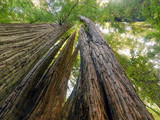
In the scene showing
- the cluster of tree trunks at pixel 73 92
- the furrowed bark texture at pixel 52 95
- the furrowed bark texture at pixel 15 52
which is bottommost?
the furrowed bark texture at pixel 52 95

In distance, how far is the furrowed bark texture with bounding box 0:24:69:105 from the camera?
138 cm

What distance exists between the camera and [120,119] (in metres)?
0.77

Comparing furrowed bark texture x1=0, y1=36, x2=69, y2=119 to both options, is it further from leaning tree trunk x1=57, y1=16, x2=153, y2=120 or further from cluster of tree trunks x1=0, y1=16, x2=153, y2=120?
leaning tree trunk x1=57, y1=16, x2=153, y2=120

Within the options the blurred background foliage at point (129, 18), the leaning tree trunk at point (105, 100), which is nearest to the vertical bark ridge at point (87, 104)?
the leaning tree trunk at point (105, 100)

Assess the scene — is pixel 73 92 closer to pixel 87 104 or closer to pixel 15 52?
pixel 87 104

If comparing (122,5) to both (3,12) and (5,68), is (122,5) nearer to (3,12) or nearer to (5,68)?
(3,12)

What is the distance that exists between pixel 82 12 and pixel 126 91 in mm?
5144

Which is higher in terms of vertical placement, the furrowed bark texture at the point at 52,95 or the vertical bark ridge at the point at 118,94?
the vertical bark ridge at the point at 118,94

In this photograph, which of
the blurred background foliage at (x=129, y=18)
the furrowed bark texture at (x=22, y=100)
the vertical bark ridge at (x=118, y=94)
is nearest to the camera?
the vertical bark ridge at (x=118, y=94)

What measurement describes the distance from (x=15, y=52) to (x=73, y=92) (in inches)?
42.7

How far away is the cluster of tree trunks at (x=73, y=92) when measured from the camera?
891 millimetres

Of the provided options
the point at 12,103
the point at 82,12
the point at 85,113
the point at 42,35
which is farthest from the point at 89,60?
the point at 82,12

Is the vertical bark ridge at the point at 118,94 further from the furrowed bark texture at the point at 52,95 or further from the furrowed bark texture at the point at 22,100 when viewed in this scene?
the furrowed bark texture at the point at 22,100

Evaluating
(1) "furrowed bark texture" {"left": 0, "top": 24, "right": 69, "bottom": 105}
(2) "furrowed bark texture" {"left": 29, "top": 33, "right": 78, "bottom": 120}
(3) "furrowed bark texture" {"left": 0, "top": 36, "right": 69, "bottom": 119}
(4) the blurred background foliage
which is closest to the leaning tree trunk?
(2) "furrowed bark texture" {"left": 29, "top": 33, "right": 78, "bottom": 120}
